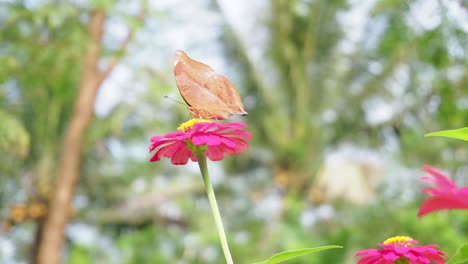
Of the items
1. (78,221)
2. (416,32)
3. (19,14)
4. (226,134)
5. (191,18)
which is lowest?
(226,134)

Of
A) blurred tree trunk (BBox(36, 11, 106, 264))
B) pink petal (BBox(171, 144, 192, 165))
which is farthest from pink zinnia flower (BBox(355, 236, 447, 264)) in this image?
blurred tree trunk (BBox(36, 11, 106, 264))

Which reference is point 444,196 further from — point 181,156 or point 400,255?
point 181,156

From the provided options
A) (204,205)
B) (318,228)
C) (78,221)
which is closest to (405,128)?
(318,228)

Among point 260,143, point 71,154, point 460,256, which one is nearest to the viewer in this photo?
point 460,256

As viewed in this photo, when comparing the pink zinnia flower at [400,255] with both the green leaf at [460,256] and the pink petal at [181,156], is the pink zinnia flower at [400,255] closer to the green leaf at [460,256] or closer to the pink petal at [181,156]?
the green leaf at [460,256]

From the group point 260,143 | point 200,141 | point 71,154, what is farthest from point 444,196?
point 260,143

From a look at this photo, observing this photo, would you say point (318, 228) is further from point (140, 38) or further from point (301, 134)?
point (140, 38)

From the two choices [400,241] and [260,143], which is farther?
[260,143]
